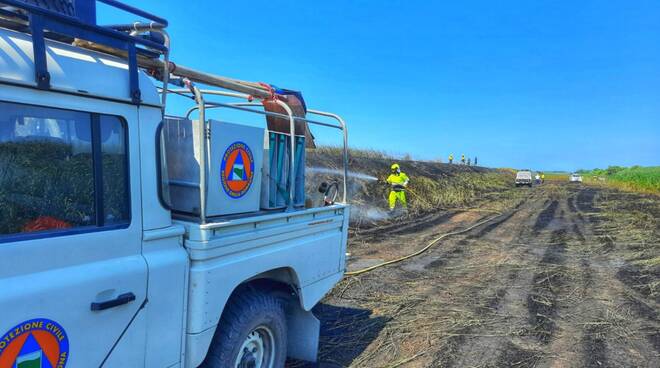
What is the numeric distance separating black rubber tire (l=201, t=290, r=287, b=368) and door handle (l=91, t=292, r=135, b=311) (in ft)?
2.98

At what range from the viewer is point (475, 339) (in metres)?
4.94

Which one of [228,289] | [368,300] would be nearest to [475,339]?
[368,300]

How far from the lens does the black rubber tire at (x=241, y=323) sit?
299 cm

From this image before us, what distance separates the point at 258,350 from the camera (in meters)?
3.43

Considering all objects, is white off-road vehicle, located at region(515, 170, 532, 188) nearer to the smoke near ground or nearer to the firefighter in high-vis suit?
the smoke near ground

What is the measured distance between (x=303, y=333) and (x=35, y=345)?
8.26ft

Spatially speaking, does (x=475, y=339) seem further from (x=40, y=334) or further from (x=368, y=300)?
(x=40, y=334)

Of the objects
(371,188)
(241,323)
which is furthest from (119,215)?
(371,188)

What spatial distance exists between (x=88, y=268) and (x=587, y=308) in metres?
6.42

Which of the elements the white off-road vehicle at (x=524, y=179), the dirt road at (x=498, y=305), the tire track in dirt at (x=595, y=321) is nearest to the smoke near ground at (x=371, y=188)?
the dirt road at (x=498, y=305)

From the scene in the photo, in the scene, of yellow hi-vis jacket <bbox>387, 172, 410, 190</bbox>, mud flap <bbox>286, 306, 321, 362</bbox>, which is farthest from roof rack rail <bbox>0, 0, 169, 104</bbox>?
yellow hi-vis jacket <bbox>387, 172, 410, 190</bbox>

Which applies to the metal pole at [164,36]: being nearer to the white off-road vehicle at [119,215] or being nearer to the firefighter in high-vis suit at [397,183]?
the white off-road vehicle at [119,215]

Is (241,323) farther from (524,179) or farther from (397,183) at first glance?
(524,179)

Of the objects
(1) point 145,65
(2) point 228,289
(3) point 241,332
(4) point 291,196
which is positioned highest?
(1) point 145,65
